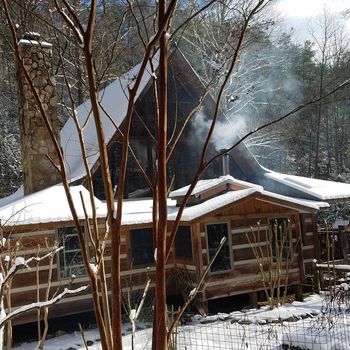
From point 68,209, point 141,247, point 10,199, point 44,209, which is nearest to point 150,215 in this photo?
point 141,247

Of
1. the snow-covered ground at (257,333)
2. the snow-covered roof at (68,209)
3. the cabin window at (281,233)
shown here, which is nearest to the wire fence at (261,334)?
the snow-covered ground at (257,333)

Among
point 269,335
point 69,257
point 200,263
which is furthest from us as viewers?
point 200,263

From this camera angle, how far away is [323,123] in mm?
32750

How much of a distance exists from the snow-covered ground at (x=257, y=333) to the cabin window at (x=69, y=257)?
133 cm

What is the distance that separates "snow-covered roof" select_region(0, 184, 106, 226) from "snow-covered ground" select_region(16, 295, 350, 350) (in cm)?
A: 248

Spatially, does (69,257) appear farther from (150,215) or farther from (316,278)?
(316,278)

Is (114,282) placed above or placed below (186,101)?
below

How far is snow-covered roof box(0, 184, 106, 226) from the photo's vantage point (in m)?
9.35

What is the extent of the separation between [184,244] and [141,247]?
110 centimetres

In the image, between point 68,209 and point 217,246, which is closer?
point 68,209

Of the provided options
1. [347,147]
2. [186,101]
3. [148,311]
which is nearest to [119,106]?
[186,101]

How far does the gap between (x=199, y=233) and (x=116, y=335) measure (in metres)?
9.88

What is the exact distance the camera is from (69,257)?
10641 mm

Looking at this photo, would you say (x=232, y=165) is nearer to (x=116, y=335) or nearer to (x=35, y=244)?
(x=35, y=244)
